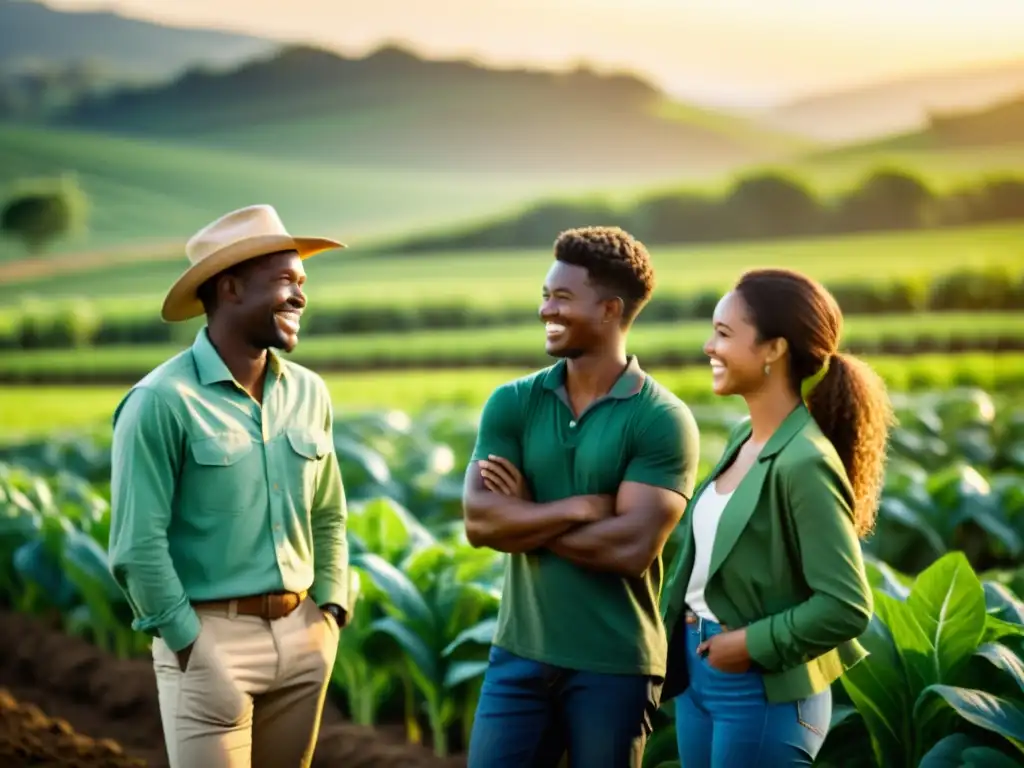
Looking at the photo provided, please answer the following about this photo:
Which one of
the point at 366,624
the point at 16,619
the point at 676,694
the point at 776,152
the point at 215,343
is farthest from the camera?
the point at 776,152

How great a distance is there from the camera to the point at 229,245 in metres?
3.24

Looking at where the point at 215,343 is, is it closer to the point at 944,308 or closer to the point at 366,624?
the point at 366,624

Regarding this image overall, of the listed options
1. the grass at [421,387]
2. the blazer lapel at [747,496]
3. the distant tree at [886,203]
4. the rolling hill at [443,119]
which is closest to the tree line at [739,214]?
the distant tree at [886,203]

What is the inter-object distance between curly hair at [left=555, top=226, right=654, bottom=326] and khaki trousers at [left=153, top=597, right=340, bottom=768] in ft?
3.36

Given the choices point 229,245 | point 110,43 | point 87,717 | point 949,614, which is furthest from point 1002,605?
point 110,43

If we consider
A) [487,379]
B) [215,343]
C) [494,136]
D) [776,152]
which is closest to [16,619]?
[215,343]

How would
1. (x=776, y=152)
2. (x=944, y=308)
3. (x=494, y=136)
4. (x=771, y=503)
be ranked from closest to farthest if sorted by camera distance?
(x=771, y=503) < (x=944, y=308) < (x=494, y=136) < (x=776, y=152)

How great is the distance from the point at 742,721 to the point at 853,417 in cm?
63

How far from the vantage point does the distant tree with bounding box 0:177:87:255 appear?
1353 inches

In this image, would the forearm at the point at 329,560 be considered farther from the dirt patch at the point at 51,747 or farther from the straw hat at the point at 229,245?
the dirt patch at the point at 51,747

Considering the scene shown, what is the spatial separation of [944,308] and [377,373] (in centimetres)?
1060

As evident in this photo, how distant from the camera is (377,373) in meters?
22.1

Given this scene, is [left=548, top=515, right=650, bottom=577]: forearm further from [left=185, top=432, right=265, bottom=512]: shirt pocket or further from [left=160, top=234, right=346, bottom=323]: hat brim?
[left=160, top=234, right=346, bottom=323]: hat brim

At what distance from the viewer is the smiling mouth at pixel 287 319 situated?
3.24 m
